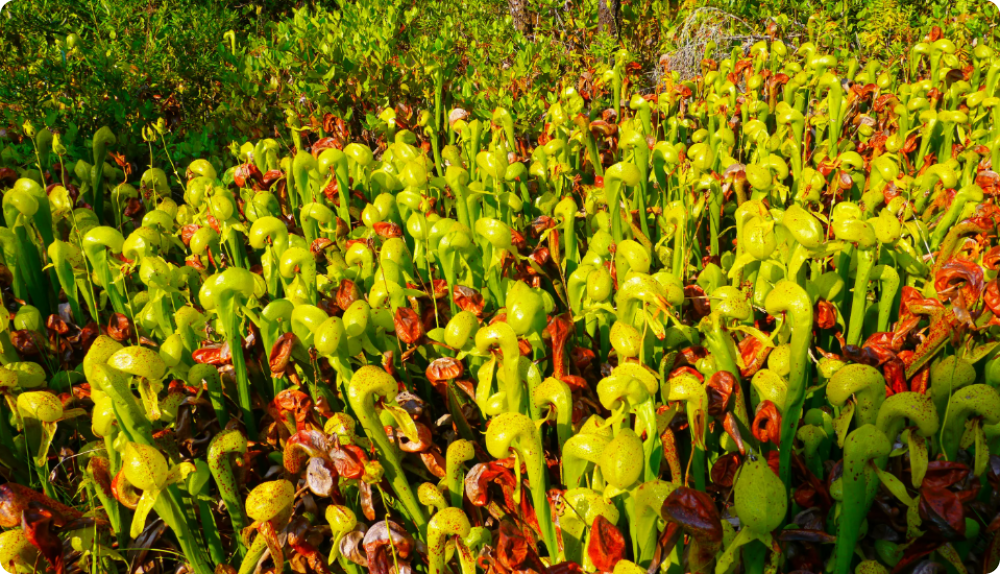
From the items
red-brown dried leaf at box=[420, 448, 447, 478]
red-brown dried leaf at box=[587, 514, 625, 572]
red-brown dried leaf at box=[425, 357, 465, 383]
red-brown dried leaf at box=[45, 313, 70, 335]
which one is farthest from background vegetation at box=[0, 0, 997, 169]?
red-brown dried leaf at box=[587, 514, 625, 572]

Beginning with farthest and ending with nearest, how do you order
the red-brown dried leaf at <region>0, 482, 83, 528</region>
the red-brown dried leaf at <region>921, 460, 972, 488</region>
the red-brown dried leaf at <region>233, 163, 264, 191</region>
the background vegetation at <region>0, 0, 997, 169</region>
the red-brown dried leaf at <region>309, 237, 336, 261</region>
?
1. the background vegetation at <region>0, 0, 997, 169</region>
2. the red-brown dried leaf at <region>233, 163, 264, 191</region>
3. the red-brown dried leaf at <region>309, 237, 336, 261</region>
4. the red-brown dried leaf at <region>0, 482, 83, 528</region>
5. the red-brown dried leaf at <region>921, 460, 972, 488</region>

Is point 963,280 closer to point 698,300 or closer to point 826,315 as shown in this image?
point 826,315

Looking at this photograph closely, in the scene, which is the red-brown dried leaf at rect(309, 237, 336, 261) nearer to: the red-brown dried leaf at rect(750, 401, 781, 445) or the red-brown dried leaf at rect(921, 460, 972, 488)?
the red-brown dried leaf at rect(750, 401, 781, 445)

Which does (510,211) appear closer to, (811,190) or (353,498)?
(811,190)

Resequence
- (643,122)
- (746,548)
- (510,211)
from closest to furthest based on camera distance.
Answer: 1. (746,548)
2. (510,211)
3. (643,122)

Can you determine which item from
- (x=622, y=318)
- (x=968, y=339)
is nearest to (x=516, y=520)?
(x=622, y=318)

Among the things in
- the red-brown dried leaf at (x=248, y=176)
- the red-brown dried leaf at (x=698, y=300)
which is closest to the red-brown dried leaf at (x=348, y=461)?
the red-brown dried leaf at (x=698, y=300)

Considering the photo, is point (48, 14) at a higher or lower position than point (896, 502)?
higher

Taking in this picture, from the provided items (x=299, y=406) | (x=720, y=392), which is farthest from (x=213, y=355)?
(x=720, y=392)

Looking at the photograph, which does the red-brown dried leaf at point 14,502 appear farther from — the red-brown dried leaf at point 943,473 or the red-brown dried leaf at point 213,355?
the red-brown dried leaf at point 943,473

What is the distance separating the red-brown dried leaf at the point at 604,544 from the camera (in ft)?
2.95

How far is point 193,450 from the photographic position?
1267 mm

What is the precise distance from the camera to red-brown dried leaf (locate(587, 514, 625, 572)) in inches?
35.4

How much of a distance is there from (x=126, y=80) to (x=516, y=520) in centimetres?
233
